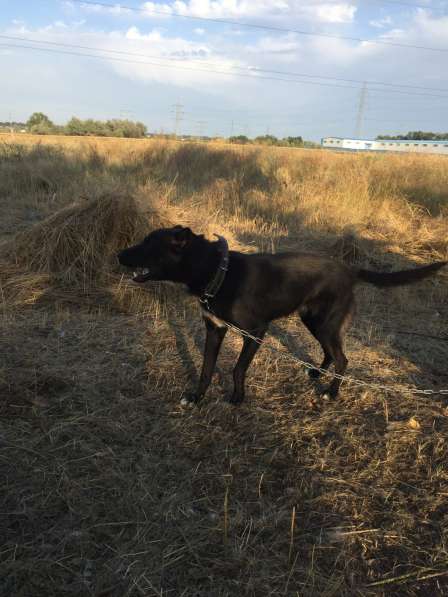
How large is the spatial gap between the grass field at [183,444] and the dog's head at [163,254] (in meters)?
0.85

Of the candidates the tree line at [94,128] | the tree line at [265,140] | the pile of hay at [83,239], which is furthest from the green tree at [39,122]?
the pile of hay at [83,239]

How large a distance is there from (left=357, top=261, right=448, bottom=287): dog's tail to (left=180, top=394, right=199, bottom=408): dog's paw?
1539 millimetres

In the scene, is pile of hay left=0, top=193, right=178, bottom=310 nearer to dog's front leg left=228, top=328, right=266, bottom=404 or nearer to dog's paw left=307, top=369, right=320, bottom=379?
dog's front leg left=228, top=328, right=266, bottom=404

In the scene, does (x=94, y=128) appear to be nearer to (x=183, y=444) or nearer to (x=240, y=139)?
(x=240, y=139)

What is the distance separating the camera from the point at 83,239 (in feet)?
16.5

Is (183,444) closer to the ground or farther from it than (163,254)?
closer to the ground

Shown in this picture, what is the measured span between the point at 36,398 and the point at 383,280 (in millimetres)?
2619

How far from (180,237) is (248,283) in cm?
56

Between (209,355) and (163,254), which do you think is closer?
(163,254)

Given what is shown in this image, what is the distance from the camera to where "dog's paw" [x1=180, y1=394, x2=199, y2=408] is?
2.98 metres

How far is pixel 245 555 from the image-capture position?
1.86 meters

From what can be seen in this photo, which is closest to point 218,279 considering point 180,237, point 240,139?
point 180,237

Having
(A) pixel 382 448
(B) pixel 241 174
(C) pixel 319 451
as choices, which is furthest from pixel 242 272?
(B) pixel 241 174

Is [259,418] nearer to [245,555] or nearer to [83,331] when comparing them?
[245,555]
